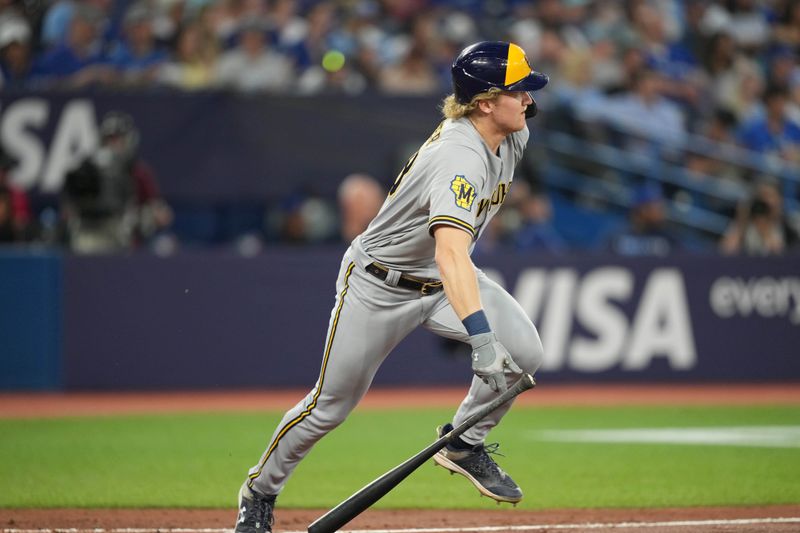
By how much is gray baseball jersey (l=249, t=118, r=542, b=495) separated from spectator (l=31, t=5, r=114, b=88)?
8720mm

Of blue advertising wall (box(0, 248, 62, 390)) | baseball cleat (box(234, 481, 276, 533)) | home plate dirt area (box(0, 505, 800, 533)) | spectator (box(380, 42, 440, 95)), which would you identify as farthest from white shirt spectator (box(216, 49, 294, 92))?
baseball cleat (box(234, 481, 276, 533))

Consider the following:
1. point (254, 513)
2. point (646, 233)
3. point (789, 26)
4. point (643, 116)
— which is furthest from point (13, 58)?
point (789, 26)

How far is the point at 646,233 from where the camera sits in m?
13.2

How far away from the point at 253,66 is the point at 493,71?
29.3 feet

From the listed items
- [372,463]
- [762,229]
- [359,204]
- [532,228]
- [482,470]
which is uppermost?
[359,204]

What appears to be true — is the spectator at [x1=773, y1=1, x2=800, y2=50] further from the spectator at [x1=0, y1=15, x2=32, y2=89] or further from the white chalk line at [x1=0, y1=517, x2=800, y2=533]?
the white chalk line at [x1=0, y1=517, x2=800, y2=533]

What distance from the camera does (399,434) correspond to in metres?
9.65

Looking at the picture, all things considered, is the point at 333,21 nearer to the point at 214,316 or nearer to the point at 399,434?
the point at 214,316

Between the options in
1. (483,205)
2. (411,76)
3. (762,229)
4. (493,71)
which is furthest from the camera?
(411,76)

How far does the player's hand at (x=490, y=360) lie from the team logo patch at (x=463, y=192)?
55 centimetres

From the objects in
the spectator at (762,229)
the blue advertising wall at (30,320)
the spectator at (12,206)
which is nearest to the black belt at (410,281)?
the blue advertising wall at (30,320)

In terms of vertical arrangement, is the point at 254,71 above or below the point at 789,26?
below

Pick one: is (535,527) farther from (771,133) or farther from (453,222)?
(771,133)

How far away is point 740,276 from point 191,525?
27.7ft
